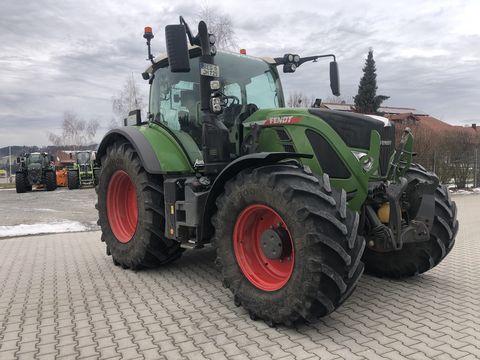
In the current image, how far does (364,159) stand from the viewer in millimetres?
3902

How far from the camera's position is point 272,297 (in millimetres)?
3465

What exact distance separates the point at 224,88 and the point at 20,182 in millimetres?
19035

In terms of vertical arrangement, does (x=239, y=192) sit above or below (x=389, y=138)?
below

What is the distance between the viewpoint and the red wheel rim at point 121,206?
19.0ft

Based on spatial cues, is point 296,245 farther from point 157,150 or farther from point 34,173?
point 34,173

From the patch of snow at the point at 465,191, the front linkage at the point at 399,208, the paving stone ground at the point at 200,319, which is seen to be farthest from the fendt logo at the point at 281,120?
the patch of snow at the point at 465,191

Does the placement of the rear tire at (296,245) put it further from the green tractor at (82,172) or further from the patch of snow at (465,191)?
the green tractor at (82,172)

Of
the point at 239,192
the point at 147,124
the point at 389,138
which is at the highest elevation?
the point at 147,124

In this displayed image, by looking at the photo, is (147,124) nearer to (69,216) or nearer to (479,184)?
(69,216)

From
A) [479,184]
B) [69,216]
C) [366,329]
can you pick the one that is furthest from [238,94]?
[479,184]

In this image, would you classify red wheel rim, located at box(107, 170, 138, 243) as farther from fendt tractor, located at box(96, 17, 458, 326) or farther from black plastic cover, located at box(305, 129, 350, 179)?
black plastic cover, located at box(305, 129, 350, 179)

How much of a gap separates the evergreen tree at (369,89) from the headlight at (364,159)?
33.7m

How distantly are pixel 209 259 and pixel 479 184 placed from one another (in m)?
18.2

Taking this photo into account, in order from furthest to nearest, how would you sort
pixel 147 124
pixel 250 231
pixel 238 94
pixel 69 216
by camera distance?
pixel 69 216 → pixel 147 124 → pixel 238 94 → pixel 250 231
